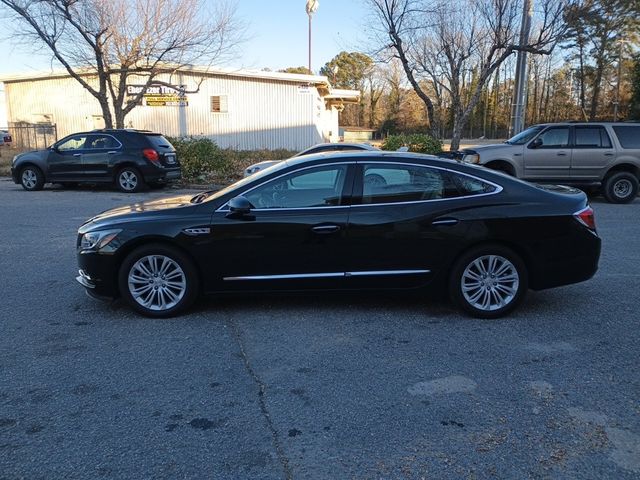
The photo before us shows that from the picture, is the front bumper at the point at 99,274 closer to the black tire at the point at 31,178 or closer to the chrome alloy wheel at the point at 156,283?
the chrome alloy wheel at the point at 156,283

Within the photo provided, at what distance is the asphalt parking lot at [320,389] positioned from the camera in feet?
9.75

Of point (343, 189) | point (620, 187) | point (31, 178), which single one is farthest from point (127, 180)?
point (620, 187)

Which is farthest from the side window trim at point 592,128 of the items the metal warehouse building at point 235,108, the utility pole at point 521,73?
the metal warehouse building at point 235,108

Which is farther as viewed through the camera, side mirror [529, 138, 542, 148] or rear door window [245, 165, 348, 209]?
side mirror [529, 138, 542, 148]

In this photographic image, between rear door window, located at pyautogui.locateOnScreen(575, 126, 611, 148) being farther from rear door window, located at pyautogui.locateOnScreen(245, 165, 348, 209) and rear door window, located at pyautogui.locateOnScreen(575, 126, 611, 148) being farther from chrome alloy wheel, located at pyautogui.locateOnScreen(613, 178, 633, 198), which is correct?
rear door window, located at pyautogui.locateOnScreen(245, 165, 348, 209)

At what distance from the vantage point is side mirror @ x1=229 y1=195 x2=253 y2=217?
4.90 m

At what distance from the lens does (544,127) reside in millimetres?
13414

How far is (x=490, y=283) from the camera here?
5.14m

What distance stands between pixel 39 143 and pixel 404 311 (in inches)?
1112

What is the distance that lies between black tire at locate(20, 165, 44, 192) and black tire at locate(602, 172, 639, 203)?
48.2 feet

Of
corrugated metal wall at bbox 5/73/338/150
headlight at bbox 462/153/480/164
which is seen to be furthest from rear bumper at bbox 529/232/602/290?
corrugated metal wall at bbox 5/73/338/150

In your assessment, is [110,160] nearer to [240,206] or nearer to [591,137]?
[240,206]

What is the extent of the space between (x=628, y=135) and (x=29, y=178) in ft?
50.6

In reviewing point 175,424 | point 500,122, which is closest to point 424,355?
point 175,424
